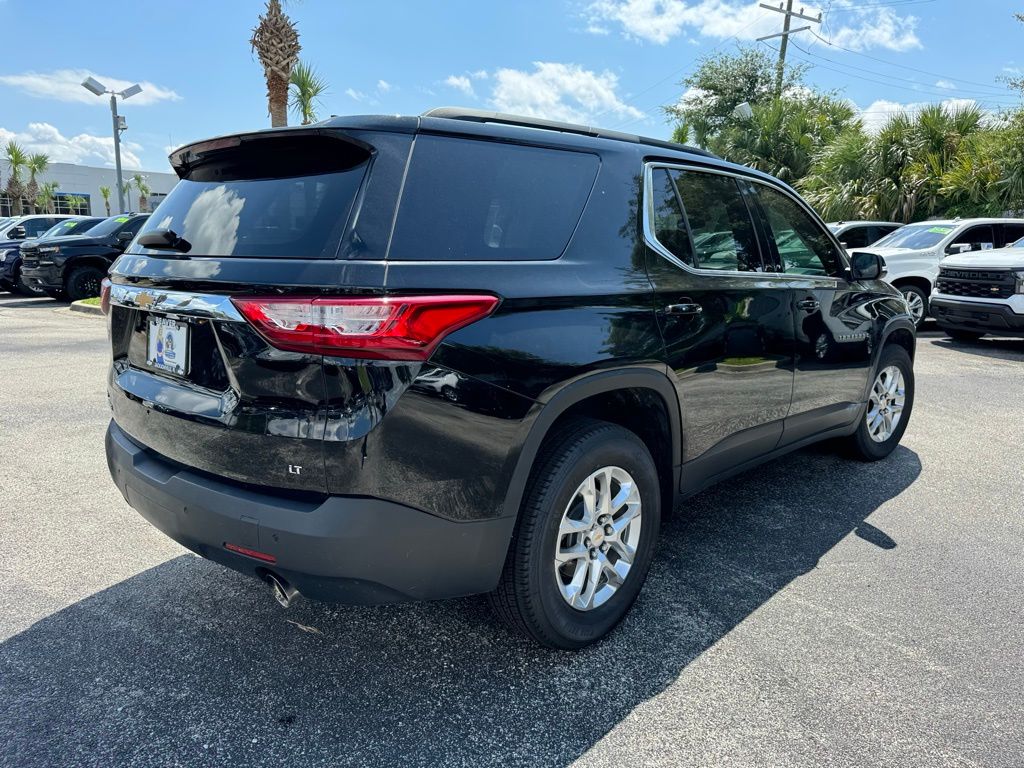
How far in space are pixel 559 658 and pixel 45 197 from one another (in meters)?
64.0

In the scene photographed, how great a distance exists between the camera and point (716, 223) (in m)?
3.29

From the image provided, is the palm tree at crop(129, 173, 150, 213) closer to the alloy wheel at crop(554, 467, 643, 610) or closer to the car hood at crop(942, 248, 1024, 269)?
the car hood at crop(942, 248, 1024, 269)

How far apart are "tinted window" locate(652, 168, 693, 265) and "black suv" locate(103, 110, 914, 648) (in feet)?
0.04

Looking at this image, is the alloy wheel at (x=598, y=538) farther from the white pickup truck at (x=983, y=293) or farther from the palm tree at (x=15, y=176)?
the palm tree at (x=15, y=176)

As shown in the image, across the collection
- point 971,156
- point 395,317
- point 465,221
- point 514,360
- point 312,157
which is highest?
point 971,156

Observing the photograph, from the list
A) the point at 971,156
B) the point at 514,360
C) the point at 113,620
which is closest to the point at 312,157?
the point at 514,360

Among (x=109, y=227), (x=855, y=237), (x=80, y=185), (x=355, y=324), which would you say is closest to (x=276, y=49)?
(x=109, y=227)

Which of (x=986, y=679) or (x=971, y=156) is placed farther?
(x=971, y=156)

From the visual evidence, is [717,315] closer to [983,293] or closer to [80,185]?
[983,293]

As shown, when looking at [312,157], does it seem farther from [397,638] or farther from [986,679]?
[986,679]

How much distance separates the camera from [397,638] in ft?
8.92

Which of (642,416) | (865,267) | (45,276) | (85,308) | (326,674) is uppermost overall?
(865,267)

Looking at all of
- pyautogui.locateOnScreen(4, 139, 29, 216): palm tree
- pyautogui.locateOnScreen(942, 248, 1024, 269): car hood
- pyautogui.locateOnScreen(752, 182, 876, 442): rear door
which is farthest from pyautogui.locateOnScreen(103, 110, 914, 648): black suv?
pyautogui.locateOnScreen(4, 139, 29, 216): palm tree

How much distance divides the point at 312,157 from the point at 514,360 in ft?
2.91
